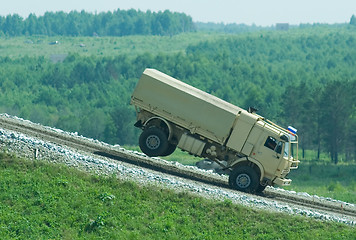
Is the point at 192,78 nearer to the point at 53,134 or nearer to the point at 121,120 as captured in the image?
the point at 121,120

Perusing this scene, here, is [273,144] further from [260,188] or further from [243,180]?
[260,188]

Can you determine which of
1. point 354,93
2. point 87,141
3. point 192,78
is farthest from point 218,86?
point 87,141

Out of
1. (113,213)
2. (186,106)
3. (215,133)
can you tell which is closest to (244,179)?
(215,133)

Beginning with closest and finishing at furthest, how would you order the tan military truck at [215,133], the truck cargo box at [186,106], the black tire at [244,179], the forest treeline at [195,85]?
the black tire at [244,179], the tan military truck at [215,133], the truck cargo box at [186,106], the forest treeline at [195,85]

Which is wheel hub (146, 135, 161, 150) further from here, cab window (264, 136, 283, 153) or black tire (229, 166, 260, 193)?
cab window (264, 136, 283, 153)

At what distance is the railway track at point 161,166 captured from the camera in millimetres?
28359

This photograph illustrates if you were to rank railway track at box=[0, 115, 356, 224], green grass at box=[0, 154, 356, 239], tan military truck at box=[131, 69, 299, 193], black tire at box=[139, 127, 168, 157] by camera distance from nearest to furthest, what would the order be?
green grass at box=[0, 154, 356, 239], tan military truck at box=[131, 69, 299, 193], railway track at box=[0, 115, 356, 224], black tire at box=[139, 127, 168, 157]

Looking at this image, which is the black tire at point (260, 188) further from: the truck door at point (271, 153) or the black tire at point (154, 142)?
the black tire at point (154, 142)

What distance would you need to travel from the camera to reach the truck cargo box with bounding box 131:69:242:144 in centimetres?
2814

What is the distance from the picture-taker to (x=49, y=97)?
14575cm

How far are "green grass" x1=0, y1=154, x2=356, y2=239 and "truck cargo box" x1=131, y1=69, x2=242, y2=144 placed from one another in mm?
4633

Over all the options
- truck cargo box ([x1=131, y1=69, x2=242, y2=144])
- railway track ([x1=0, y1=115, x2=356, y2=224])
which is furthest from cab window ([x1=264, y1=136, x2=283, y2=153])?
railway track ([x1=0, y1=115, x2=356, y2=224])

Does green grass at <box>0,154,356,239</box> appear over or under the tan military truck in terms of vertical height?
under

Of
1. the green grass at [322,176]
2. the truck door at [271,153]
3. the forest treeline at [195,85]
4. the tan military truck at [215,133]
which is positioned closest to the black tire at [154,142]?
the tan military truck at [215,133]
